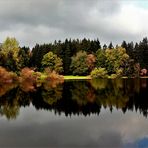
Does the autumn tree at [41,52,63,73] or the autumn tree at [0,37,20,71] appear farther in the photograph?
the autumn tree at [41,52,63,73]

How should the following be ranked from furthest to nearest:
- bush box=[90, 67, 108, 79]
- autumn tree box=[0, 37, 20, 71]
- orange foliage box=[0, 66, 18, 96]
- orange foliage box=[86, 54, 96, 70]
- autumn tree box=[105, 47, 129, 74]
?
autumn tree box=[105, 47, 129, 74] < orange foliage box=[86, 54, 96, 70] < bush box=[90, 67, 108, 79] < autumn tree box=[0, 37, 20, 71] < orange foliage box=[0, 66, 18, 96]

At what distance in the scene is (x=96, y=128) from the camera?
995 inches

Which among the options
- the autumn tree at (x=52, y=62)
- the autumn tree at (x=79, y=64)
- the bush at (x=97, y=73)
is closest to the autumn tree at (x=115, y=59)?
the bush at (x=97, y=73)

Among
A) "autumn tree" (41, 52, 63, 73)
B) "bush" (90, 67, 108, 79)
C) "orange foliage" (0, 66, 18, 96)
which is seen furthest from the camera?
"autumn tree" (41, 52, 63, 73)

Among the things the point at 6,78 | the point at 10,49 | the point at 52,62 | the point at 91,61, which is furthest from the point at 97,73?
the point at 6,78

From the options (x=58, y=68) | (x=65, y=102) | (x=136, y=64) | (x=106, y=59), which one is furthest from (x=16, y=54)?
(x=65, y=102)

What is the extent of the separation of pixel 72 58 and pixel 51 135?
91.8 m

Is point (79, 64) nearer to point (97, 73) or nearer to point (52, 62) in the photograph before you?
point (97, 73)

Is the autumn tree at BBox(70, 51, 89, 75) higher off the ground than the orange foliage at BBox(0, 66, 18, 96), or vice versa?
the autumn tree at BBox(70, 51, 89, 75)

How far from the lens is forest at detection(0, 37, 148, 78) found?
108562 mm

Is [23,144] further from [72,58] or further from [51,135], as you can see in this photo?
[72,58]

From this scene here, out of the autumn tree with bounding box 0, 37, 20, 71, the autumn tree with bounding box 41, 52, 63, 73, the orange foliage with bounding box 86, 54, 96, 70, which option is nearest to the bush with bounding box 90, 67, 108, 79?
the orange foliage with bounding box 86, 54, 96, 70

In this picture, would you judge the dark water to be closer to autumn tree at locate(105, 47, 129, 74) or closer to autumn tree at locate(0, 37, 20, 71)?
autumn tree at locate(0, 37, 20, 71)

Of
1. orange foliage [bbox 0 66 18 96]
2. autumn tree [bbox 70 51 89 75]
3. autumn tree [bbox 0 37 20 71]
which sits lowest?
orange foliage [bbox 0 66 18 96]
